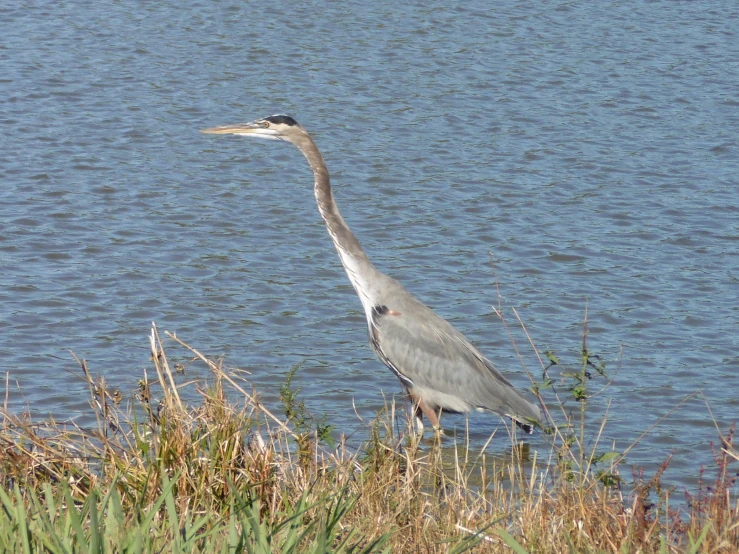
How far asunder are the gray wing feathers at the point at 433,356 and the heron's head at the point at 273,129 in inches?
47.1

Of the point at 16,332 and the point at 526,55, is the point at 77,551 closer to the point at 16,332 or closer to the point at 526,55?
the point at 16,332

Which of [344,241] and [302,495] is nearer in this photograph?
[302,495]

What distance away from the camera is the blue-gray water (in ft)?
25.8

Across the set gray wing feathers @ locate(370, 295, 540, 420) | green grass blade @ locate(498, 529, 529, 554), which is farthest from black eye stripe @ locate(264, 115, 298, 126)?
green grass blade @ locate(498, 529, 529, 554)

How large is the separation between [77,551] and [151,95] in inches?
391

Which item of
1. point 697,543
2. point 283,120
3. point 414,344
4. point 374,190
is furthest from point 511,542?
point 374,190

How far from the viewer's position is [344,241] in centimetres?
721

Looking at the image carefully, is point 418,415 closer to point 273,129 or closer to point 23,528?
point 273,129

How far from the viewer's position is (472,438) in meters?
7.36

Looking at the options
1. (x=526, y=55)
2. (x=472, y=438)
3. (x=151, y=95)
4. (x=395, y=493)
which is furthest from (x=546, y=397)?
(x=526, y=55)

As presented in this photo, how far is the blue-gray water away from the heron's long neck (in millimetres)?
657

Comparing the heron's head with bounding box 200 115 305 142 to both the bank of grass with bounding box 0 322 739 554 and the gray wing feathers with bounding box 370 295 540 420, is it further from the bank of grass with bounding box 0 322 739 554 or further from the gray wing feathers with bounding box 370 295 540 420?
the bank of grass with bounding box 0 322 739 554

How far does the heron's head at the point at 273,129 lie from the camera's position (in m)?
7.52

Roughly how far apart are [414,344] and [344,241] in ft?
2.38
